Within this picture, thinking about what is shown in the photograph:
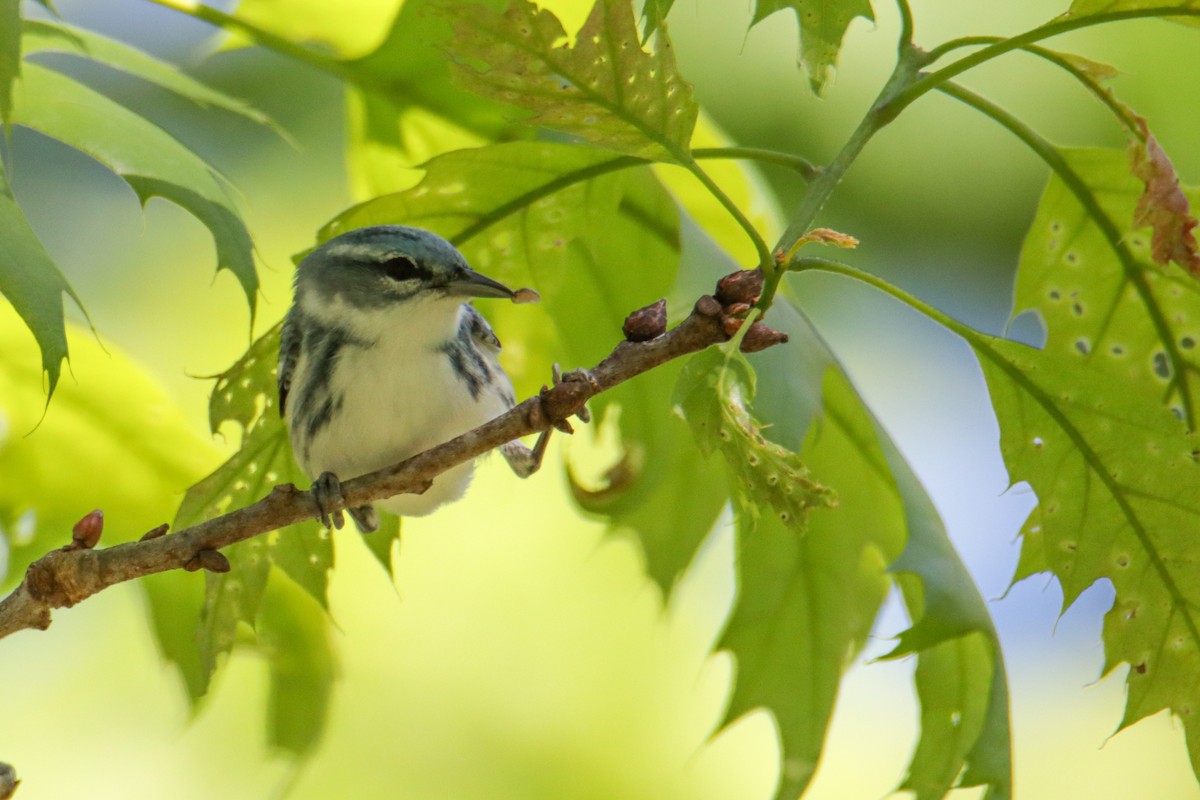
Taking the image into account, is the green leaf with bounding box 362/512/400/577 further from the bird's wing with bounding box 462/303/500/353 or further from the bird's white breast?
the bird's wing with bounding box 462/303/500/353

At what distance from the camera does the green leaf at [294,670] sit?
1849 mm

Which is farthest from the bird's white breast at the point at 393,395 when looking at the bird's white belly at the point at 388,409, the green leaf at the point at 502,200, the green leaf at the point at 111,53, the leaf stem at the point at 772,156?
the leaf stem at the point at 772,156

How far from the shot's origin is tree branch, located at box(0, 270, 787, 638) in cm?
105

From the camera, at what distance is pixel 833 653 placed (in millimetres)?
1660

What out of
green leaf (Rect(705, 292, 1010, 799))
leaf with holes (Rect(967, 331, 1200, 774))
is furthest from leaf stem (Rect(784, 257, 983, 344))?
green leaf (Rect(705, 292, 1010, 799))

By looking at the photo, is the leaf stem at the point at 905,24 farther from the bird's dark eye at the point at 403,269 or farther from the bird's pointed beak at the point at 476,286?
the bird's dark eye at the point at 403,269

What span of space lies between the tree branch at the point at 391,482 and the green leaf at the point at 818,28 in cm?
19

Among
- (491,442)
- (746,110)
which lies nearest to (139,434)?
(491,442)

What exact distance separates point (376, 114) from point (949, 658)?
1.04 m

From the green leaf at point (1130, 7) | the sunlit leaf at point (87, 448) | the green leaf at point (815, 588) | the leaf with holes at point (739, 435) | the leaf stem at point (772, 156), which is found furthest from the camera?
the sunlit leaf at point (87, 448)

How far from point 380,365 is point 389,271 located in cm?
12

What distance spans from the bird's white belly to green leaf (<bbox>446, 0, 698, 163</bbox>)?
69 centimetres

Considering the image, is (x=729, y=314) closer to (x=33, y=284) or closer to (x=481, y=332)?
(x=33, y=284)

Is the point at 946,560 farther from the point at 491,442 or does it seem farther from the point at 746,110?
the point at 746,110
